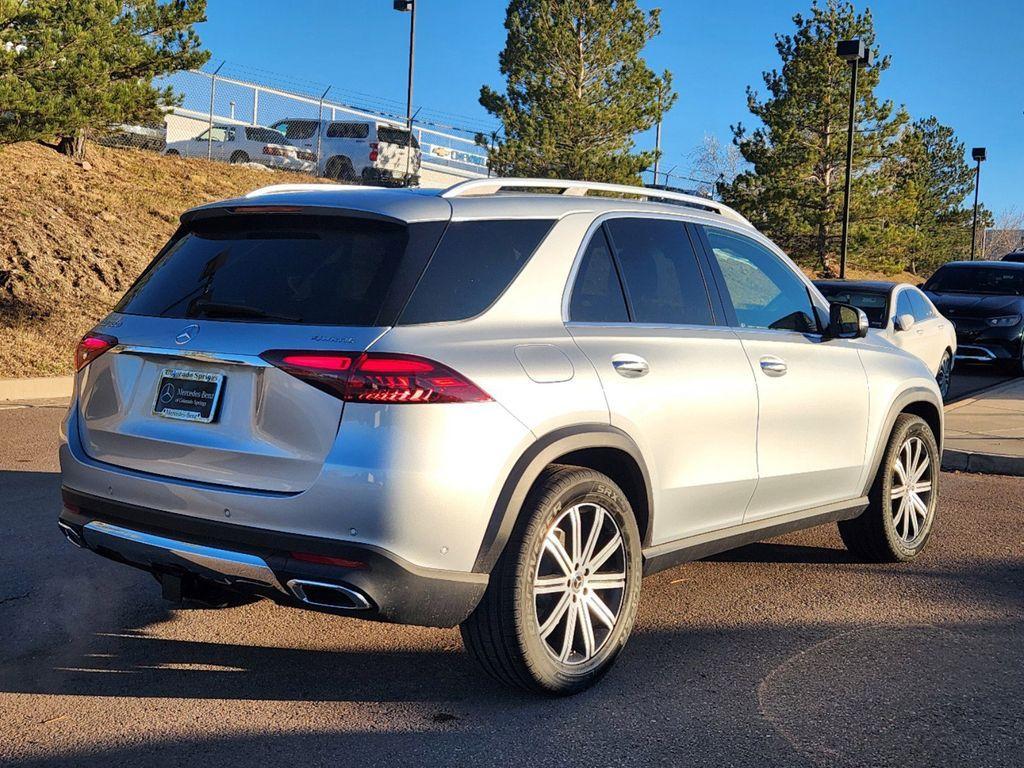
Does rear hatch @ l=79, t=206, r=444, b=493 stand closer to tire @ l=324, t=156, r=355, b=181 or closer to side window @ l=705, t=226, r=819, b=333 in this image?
side window @ l=705, t=226, r=819, b=333

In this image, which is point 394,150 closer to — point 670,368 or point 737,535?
point 737,535

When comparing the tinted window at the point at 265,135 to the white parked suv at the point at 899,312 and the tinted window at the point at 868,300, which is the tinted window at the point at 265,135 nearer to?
the white parked suv at the point at 899,312

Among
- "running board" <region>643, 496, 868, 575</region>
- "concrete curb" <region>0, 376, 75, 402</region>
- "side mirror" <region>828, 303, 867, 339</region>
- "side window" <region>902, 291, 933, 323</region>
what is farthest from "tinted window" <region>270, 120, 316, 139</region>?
"running board" <region>643, 496, 868, 575</region>

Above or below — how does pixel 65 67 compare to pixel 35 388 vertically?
above

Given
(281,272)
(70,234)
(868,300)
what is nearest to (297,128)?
(70,234)

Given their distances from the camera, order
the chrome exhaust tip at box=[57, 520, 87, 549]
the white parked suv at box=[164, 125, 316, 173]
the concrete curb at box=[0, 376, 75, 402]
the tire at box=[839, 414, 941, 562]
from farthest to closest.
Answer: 1. the white parked suv at box=[164, 125, 316, 173]
2. the concrete curb at box=[0, 376, 75, 402]
3. the tire at box=[839, 414, 941, 562]
4. the chrome exhaust tip at box=[57, 520, 87, 549]

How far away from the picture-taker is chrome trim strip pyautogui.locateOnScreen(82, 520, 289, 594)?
362 cm

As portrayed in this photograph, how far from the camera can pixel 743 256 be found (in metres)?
5.35

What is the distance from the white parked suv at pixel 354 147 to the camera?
29359 millimetres

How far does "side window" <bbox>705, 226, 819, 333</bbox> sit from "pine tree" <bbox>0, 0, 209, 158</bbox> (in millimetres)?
10835

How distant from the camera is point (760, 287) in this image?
539 cm

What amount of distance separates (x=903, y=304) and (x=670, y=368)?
8272 millimetres

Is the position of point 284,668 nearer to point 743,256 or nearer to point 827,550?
point 743,256

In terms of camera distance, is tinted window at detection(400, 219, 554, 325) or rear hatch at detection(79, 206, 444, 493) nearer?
rear hatch at detection(79, 206, 444, 493)
